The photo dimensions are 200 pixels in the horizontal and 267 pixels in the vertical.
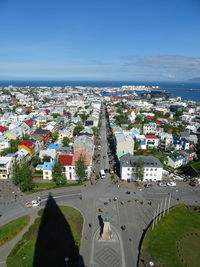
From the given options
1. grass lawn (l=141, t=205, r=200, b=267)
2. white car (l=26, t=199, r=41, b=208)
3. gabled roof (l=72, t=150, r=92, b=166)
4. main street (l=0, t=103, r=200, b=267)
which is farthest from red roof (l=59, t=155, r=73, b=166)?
grass lawn (l=141, t=205, r=200, b=267)

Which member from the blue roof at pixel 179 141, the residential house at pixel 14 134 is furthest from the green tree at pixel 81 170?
the blue roof at pixel 179 141

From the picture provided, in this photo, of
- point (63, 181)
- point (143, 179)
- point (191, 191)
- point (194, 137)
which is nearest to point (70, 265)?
point (63, 181)

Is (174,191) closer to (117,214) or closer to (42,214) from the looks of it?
(117,214)

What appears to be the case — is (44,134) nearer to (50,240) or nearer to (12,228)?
(12,228)

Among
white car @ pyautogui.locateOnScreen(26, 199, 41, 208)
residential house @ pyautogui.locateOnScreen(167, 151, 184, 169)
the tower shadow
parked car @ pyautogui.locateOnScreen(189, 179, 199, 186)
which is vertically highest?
residential house @ pyautogui.locateOnScreen(167, 151, 184, 169)

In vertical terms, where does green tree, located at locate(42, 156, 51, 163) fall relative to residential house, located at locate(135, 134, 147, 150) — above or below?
below

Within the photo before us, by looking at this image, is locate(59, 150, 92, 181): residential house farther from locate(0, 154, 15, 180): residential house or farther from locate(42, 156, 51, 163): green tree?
locate(0, 154, 15, 180): residential house

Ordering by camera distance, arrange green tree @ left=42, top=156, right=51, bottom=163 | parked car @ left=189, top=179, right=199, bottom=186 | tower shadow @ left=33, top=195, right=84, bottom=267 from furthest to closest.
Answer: green tree @ left=42, top=156, right=51, bottom=163 < parked car @ left=189, top=179, right=199, bottom=186 < tower shadow @ left=33, top=195, right=84, bottom=267
